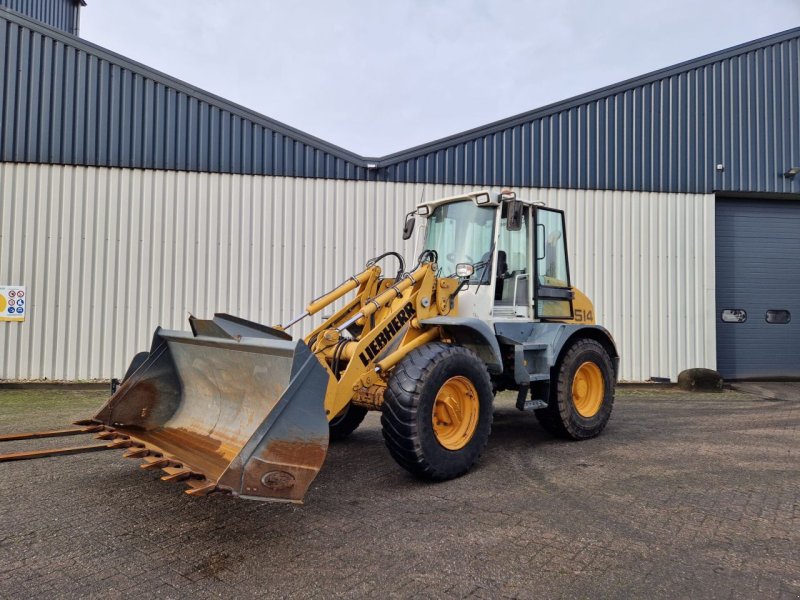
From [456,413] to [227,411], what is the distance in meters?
2.01

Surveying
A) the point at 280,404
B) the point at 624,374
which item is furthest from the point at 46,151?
the point at 624,374

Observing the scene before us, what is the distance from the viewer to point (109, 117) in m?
11.2

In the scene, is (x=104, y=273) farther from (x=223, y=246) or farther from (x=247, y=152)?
(x=247, y=152)

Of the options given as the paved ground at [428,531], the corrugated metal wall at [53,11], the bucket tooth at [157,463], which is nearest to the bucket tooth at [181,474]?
the bucket tooth at [157,463]

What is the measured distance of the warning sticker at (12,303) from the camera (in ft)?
35.4

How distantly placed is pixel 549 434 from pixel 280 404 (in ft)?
14.7

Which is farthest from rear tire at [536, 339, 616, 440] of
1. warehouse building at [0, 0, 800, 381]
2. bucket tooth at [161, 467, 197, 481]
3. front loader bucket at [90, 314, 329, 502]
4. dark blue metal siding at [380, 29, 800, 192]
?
dark blue metal siding at [380, 29, 800, 192]

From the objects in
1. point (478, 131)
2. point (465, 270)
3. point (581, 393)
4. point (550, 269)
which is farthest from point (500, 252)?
point (478, 131)

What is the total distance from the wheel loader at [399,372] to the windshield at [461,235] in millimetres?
16

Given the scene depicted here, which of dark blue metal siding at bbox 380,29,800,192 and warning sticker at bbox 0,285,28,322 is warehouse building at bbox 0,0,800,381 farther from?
warning sticker at bbox 0,285,28,322

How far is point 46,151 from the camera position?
11094 millimetres

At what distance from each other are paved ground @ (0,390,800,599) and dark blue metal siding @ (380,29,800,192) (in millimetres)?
7581

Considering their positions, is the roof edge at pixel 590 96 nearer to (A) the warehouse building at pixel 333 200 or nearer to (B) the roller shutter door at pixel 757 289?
(A) the warehouse building at pixel 333 200

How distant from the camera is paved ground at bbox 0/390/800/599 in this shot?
3133mm
